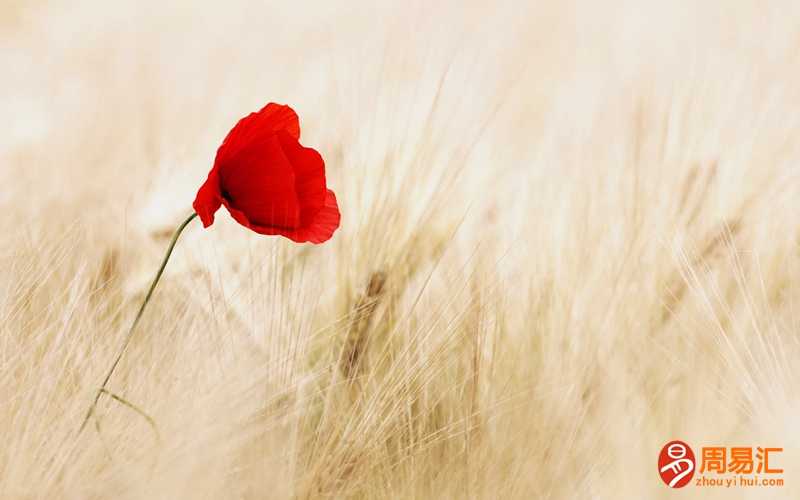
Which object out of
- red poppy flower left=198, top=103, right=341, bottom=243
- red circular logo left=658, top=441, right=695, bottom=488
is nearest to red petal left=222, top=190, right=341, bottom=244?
red poppy flower left=198, top=103, right=341, bottom=243

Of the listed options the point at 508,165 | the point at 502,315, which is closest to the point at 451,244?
the point at 502,315

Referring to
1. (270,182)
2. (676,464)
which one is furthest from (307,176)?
(676,464)

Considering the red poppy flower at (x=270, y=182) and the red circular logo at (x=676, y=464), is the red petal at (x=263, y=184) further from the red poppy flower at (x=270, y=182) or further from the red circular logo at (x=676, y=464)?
the red circular logo at (x=676, y=464)

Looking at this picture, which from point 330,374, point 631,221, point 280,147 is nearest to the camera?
point 280,147

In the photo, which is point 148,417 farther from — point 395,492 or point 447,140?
point 447,140

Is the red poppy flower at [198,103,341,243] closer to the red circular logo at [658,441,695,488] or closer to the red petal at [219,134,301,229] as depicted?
the red petal at [219,134,301,229]

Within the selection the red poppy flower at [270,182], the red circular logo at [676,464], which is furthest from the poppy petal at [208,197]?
the red circular logo at [676,464]

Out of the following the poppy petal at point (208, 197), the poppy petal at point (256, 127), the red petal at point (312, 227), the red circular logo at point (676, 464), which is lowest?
the red circular logo at point (676, 464)
